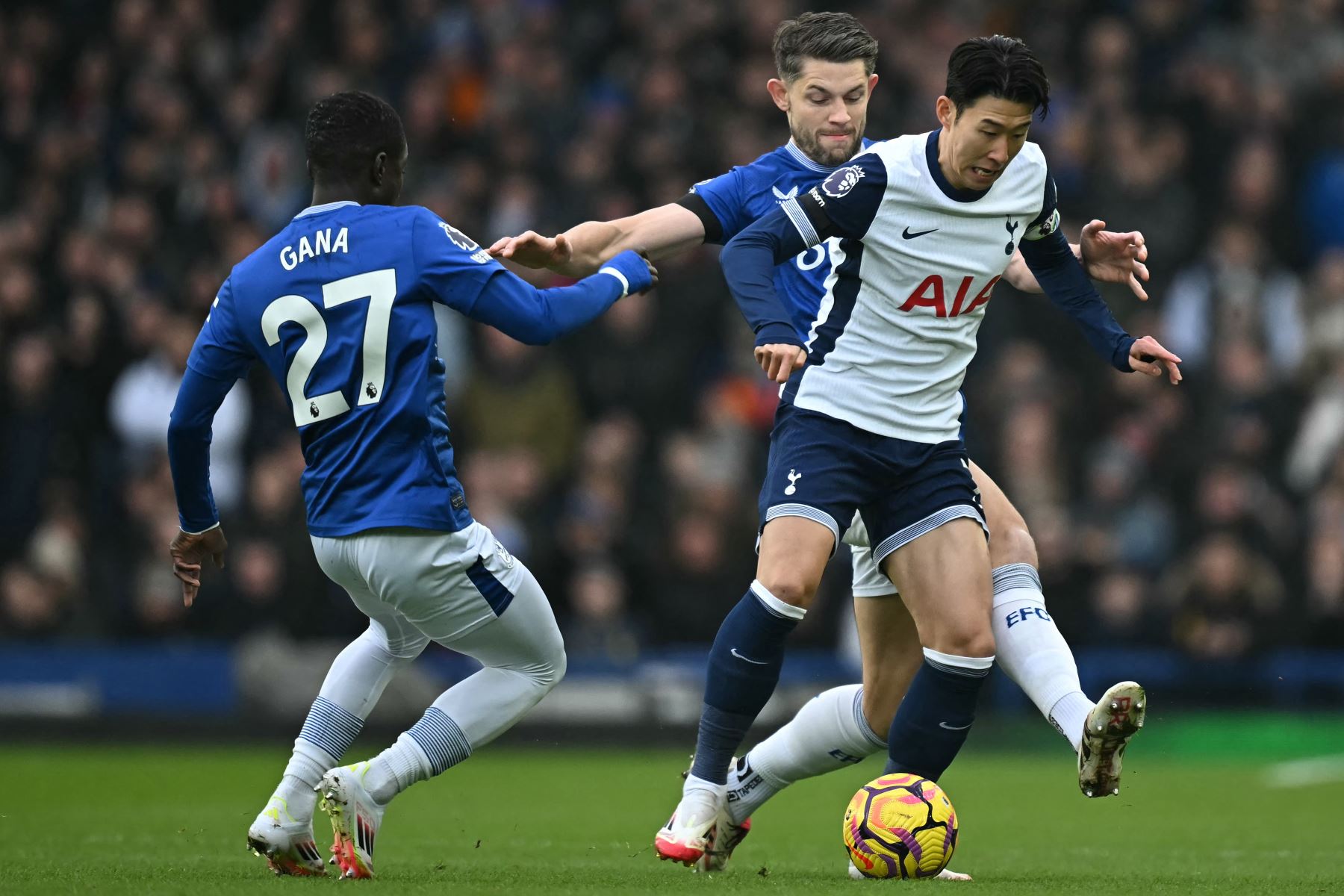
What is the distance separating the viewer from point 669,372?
13672 millimetres

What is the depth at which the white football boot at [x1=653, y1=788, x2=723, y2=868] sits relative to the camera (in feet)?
19.2

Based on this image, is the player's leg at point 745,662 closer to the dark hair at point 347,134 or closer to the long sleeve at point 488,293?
the long sleeve at point 488,293

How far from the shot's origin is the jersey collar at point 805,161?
6395 mm

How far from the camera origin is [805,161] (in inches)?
252

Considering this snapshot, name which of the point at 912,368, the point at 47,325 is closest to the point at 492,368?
the point at 47,325

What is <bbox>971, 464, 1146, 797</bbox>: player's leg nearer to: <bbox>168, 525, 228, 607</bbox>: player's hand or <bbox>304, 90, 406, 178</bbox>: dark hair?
<bbox>304, 90, 406, 178</bbox>: dark hair

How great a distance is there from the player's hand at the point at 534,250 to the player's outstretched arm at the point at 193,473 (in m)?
0.90

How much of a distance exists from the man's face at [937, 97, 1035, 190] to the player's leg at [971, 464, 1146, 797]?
1016 millimetres

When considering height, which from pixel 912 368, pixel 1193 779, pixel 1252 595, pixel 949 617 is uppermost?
pixel 912 368

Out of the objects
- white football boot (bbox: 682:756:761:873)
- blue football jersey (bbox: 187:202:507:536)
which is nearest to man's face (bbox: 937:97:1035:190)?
blue football jersey (bbox: 187:202:507:536)

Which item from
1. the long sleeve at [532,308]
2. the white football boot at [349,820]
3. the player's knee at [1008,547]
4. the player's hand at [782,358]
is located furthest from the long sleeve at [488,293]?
the player's knee at [1008,547]

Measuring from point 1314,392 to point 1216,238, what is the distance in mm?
1354

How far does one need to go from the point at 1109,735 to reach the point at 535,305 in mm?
2025

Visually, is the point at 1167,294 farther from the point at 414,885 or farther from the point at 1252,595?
the point at 414,885
